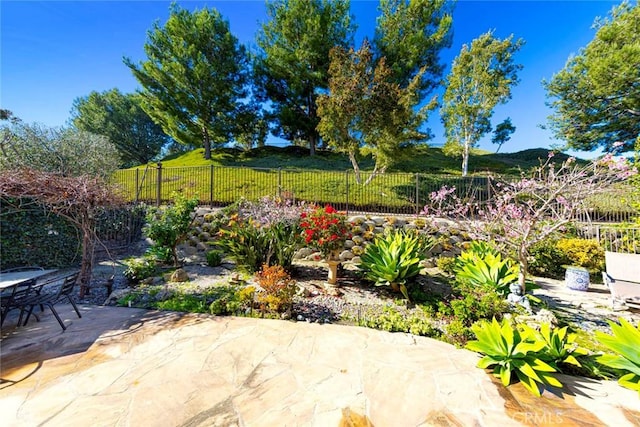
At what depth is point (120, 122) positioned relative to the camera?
80.2 feet

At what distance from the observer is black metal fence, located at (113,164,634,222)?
7.58 metres

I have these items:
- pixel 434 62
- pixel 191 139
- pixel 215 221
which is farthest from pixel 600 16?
pixel 191 139

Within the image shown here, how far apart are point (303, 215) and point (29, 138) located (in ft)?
33.1

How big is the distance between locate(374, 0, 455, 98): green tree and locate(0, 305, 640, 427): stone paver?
17719 mm

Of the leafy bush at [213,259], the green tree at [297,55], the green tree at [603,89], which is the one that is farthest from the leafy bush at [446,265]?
the green tree at [297,55]

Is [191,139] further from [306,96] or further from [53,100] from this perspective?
[53,100]

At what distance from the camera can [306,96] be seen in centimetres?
2003

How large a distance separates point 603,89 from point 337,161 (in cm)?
1440

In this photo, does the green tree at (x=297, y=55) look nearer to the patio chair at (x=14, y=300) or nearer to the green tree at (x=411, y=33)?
the green tree at (x=411, y=33)

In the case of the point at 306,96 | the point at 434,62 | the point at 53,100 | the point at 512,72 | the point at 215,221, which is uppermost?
the point at 434,62

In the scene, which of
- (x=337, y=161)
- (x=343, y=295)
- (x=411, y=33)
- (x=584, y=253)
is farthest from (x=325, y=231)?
(x=411, y=33)

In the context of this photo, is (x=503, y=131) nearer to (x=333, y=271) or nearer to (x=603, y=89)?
(x=603, y=89)

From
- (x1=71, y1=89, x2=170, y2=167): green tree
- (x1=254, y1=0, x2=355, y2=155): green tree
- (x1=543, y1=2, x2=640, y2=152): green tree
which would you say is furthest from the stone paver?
(x1=71, y1=89, x2=170, y2=167): green tree

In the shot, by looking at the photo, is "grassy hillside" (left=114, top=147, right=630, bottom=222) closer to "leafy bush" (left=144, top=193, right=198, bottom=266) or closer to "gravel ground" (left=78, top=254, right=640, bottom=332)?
"leafy bush" (left=144, top=193, right=198, bottom=266)
